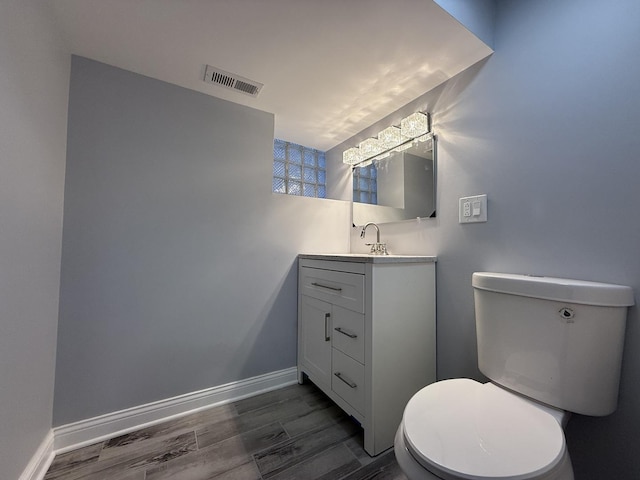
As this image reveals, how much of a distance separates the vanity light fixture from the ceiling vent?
0.84 metres

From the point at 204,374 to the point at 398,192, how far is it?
167cm

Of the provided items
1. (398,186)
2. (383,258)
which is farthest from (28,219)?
(398,186)

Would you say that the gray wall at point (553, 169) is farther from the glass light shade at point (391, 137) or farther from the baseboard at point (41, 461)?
the baseboard at point (41, 461)

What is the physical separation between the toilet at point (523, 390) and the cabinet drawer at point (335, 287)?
0.47 m

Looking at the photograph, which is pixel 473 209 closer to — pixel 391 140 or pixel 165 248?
pixel 391 140

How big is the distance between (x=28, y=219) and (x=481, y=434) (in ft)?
5.30

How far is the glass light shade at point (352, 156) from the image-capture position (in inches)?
77.7

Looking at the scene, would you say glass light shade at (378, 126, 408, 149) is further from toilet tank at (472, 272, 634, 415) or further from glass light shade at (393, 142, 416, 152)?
toilet tank at (472, 272, 634, 415)

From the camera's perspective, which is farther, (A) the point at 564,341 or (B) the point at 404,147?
(B) the point at 404,147

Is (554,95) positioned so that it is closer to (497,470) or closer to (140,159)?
(497,470)

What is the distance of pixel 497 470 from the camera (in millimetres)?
551

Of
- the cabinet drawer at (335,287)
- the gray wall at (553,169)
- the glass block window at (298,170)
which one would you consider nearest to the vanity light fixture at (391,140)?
the gray wall at (553,169)

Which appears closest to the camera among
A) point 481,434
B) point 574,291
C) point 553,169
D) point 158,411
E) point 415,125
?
point 481,434

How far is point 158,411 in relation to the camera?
1.35 m
